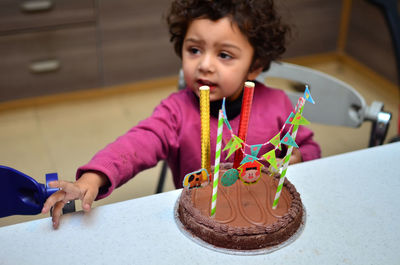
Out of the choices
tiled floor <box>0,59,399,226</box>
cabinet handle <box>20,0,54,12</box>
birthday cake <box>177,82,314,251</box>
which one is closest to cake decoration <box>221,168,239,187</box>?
birthday cake <box>177,82,314,251</box>

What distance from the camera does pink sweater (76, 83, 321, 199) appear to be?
98 centimetres

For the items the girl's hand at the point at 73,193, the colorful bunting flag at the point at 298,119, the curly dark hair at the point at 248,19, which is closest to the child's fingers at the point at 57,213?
the girl's hand at the point at 73,193

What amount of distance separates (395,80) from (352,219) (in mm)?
1976

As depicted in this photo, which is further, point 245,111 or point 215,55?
point 215,55

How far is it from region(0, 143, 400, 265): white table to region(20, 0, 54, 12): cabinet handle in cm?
161

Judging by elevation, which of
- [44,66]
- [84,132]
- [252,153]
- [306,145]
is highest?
[252,153]

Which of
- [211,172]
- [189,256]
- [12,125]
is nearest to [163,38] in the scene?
[12,125]

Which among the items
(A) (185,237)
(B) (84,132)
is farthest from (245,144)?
(B) (84,132)

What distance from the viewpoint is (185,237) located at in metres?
0.74

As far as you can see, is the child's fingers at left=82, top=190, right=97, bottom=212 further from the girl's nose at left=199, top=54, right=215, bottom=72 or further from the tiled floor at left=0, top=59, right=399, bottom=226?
the tiled floor at left=0, top=59, right=399, bottom=226

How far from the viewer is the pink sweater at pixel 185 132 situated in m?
0.98

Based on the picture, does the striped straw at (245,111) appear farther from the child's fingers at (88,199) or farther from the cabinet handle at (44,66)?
the cabinet handle at (44,66)

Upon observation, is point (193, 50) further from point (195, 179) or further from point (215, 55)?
point (195, 179)

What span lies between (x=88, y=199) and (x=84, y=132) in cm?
145
